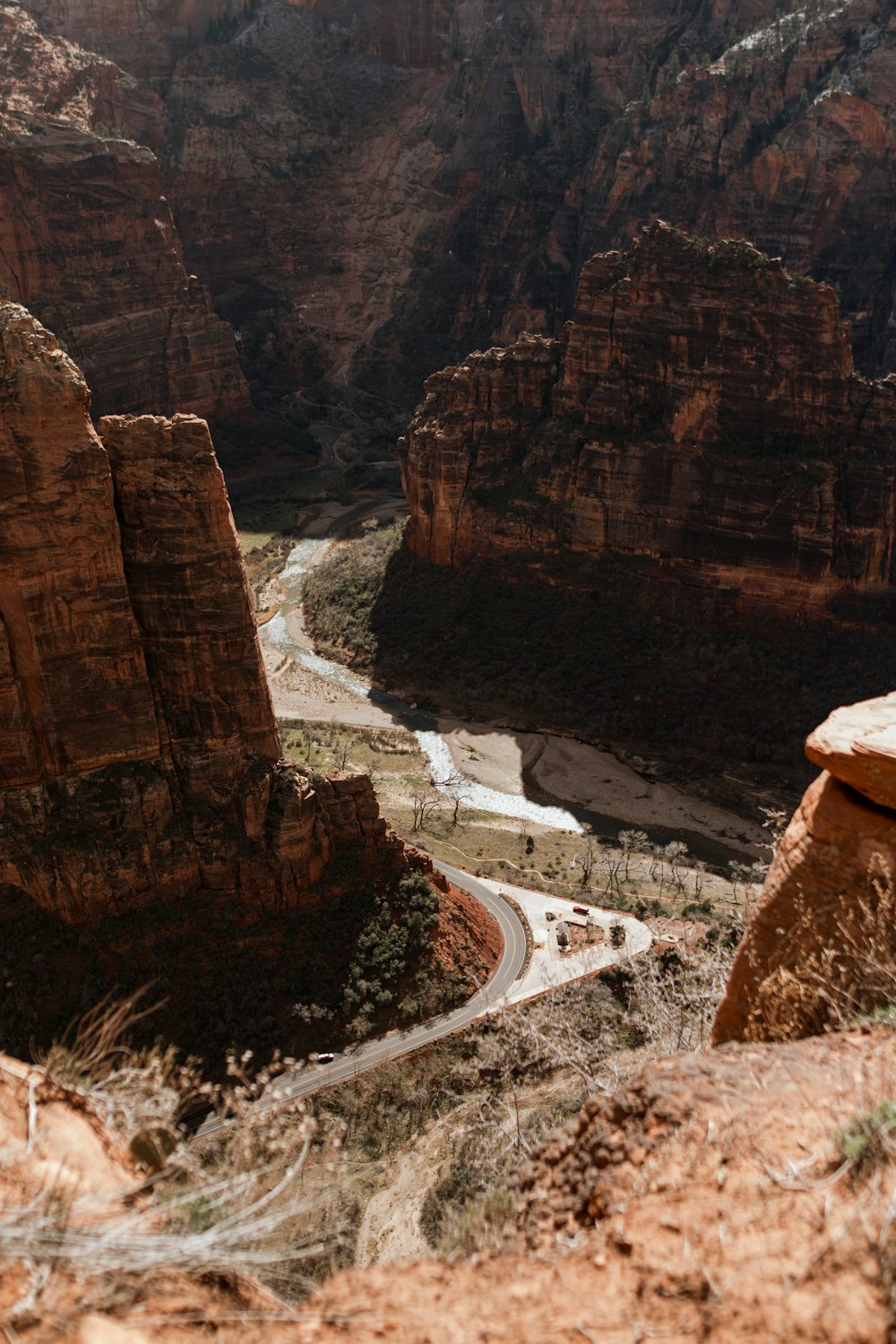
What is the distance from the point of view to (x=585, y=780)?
203 ft

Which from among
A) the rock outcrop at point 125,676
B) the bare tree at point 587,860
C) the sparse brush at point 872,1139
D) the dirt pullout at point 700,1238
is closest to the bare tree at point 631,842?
the bare tree at point 587,860

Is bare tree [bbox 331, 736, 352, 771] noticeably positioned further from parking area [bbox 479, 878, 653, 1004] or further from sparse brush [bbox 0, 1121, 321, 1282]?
sparse brush [bbox 0, 1121, 321, 1282]

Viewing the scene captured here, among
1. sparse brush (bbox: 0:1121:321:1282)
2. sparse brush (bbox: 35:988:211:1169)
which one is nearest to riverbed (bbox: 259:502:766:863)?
sparse brush (bbox: 35:988:211:1169)

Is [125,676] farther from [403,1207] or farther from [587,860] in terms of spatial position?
[587,860]

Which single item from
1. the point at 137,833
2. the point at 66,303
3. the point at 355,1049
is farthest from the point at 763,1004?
the point at 66,303

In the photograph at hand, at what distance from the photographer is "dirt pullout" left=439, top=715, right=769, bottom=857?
57.6 metres

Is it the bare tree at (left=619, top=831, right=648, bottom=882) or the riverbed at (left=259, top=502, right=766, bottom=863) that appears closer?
the bare tree at (left=619, top=831, right=648, bottom=882)

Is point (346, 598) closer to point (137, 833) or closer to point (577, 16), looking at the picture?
point (137, 833)

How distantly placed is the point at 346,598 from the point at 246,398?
45517 mm

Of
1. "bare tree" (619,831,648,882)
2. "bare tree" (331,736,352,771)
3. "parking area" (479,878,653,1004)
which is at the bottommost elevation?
"bare tree" (619,831,648,882)

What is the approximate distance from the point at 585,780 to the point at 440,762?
8.32 m

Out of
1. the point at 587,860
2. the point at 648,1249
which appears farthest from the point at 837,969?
the point at 587,860

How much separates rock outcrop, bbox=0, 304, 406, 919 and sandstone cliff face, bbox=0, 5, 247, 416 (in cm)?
7043

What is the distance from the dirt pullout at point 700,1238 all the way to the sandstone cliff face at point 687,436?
5471 cm
